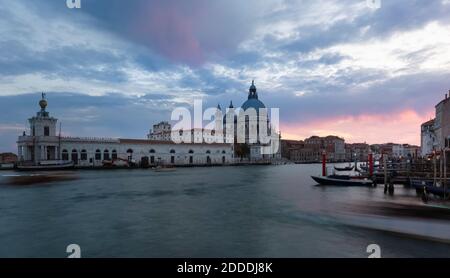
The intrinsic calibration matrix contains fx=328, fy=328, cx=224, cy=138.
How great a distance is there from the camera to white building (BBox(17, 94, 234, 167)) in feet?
223

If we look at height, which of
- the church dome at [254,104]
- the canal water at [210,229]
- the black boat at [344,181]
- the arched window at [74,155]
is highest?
the church dome at [254,104]

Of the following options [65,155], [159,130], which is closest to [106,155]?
[65,155]

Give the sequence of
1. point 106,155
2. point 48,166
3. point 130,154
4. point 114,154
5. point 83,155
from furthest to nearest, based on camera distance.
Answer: point 130,154 < point 114,154 < point 106,155 < point 83,155 < point 48,166

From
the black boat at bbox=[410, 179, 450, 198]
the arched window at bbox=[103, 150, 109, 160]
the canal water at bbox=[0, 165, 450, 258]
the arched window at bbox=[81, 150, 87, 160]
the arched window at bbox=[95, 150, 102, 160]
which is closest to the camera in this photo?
the canal water at bbox=[0, 165, 450, 258]

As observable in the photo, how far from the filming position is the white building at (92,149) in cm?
6788

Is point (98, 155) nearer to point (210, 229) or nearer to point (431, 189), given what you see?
point (210, 229)

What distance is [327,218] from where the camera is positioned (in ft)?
52.5

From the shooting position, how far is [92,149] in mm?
75688

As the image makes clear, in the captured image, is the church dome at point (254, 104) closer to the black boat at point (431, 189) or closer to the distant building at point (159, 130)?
the distant building at point (159, 130)

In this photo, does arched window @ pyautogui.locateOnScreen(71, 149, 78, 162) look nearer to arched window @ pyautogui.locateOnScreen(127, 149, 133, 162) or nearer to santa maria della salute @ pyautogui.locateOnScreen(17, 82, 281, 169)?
santa maria della salute @ pyautogui.locateOnScreen(17, 82, 281, 169)

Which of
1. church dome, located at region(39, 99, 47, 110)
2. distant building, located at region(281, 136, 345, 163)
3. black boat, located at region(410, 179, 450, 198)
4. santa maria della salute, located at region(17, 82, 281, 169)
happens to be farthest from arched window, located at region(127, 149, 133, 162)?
distant building, located at region(281, 136, 345, 163)

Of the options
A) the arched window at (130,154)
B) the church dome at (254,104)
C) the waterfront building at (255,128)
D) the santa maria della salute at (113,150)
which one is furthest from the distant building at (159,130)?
the arched window at (130,154)
